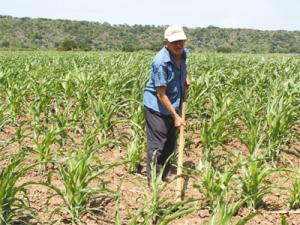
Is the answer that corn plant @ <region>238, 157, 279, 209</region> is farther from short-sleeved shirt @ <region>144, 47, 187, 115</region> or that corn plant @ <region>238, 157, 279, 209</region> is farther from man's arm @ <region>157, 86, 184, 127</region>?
short-sleeved shirt @ <region>144, 47, 187, 115</region>

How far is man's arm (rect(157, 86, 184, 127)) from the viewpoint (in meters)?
3.75

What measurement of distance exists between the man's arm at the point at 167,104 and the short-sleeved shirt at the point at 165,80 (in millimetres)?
50

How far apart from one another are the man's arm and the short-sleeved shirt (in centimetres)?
5

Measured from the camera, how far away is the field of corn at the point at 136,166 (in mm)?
2889

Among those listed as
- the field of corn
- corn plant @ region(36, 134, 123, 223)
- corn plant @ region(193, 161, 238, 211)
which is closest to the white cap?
the field of corn

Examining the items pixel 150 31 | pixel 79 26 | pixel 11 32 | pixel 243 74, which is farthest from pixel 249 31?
pixel 243 74

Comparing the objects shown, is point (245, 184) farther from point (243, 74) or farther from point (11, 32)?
point (11, 32)

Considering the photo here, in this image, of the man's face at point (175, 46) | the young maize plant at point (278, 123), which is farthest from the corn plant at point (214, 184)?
the young maize plant at point (278, 123)

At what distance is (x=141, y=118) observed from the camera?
4781mm

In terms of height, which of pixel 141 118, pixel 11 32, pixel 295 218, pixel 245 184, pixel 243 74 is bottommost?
pixel 295 218

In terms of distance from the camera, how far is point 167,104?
376 centimetres

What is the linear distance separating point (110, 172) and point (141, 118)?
909 mm

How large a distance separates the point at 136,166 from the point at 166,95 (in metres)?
0.78

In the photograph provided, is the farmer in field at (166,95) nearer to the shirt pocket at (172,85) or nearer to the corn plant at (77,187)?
the shirt pocket at (172,85)
